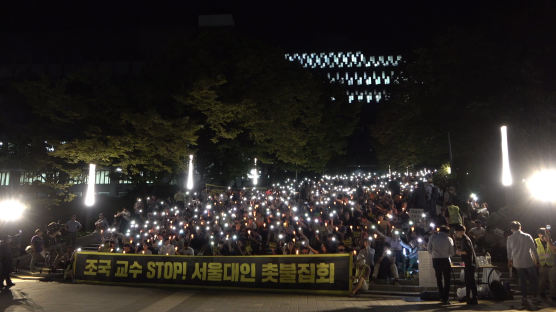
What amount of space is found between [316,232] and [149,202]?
12605 mm

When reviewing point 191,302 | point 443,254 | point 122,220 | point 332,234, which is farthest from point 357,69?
point 191,302

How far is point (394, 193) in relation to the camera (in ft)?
76.4

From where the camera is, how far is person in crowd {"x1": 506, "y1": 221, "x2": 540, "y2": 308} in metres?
9.49

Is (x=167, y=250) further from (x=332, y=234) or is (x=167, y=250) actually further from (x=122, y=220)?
(x=122, y=220)

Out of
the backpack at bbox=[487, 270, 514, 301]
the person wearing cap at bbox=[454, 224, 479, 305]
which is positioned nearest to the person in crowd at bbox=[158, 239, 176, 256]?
the person wearing cap at bbox=[454, 224, 479, 305]

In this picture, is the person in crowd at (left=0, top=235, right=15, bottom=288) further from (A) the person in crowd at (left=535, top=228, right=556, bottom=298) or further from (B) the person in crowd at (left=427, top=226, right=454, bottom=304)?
(A) the person in crowd at (left=535, top=228, right=556, bottom=298)

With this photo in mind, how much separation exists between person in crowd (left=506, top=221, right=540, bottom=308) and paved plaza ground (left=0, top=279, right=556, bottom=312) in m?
0.51

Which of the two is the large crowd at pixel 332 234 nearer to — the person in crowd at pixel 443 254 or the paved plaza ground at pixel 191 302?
the person in crowd at pixel 443 254

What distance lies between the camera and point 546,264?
407 inches

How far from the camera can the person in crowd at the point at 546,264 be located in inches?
405

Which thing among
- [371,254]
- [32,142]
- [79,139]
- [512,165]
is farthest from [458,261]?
[32,142]

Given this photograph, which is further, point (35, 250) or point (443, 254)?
point (35, 250)

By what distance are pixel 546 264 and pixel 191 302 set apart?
941cm

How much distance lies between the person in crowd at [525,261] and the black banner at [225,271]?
13.7ft
